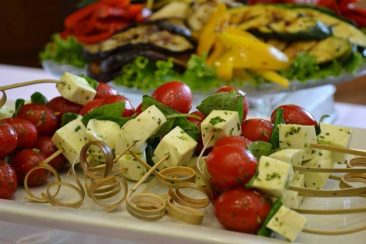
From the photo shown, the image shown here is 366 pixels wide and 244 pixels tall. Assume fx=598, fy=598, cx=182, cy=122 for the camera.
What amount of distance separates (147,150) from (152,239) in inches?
10.7

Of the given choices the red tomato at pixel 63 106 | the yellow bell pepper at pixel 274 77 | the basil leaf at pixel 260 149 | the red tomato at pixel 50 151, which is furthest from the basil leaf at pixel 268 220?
the yellow bell pepper at pixel 274 77

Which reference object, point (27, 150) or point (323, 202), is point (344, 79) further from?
point (27, 150)

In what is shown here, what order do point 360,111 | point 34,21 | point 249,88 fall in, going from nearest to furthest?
1. point 249,88
2. point 360,111
3. point 34,21

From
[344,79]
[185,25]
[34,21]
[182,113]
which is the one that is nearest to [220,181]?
[182,113]

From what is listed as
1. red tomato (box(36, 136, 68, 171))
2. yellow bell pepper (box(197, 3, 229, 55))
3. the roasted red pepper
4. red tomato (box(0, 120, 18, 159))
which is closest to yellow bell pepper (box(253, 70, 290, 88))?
yellow bell pepper (box(197, 3, 229, 55))

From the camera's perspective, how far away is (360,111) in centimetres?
216

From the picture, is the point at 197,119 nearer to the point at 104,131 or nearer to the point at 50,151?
the point at 104,131

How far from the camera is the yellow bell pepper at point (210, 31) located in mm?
2164

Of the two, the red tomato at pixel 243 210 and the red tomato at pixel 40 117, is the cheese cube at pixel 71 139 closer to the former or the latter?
the red tomato at pixel 40 117

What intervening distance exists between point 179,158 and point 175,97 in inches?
6.4

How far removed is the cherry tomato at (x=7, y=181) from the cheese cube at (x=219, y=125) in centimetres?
33

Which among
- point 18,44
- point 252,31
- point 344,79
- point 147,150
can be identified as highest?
point 147,150

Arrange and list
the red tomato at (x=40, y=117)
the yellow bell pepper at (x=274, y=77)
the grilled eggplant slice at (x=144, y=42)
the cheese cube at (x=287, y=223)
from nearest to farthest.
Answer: the cheese cube at (x=287, y=223)
the red tomato at (x=40, y=117)
the yellow bell pepper at (x=274, y=77)
the grilled eggplant slice at (x=144, y=42)

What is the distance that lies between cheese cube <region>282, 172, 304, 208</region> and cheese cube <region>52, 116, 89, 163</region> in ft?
1.29
